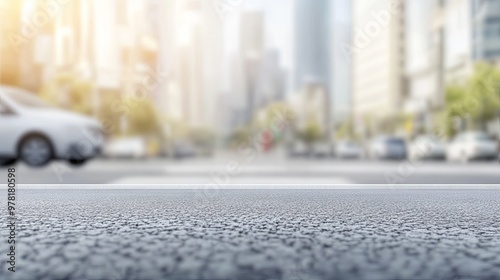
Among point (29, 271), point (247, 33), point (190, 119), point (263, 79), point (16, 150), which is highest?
point (247, 33)

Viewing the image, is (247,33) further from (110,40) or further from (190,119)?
(110,40)

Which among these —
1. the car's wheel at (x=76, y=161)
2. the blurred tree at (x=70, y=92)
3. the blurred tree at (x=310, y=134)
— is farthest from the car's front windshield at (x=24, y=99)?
the blurred tree at (x=310, y=134)

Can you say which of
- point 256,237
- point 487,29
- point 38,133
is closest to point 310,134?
point 487,29

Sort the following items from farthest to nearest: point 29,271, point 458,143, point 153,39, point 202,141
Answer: point 202,141, point 153,39, point 458,143, point 29,271

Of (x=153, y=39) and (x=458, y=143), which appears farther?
(x=153, y=39)

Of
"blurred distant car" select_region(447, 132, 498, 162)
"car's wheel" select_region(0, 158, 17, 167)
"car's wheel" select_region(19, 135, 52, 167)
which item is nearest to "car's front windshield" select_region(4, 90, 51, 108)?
"car's wheel" select_region(19, 135, 52, 167)

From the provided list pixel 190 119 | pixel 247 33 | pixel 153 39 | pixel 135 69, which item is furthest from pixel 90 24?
pixel 247 33

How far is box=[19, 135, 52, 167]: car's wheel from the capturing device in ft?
43.0

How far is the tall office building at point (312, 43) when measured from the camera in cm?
15975

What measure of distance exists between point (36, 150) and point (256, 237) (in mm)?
8940

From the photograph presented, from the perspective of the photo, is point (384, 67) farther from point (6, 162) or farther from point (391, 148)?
point (6, 162)

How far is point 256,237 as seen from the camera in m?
5.51

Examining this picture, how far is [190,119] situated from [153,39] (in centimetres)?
4867

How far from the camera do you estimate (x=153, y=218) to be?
6.83m
